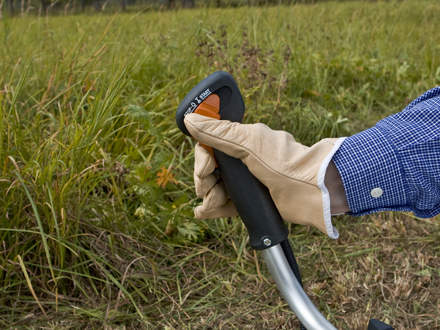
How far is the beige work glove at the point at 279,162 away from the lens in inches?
39.2

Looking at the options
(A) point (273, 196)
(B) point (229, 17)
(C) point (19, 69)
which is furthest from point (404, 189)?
(B) point (229, 17)

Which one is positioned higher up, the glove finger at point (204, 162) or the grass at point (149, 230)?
the glove finger at point (204, 162)

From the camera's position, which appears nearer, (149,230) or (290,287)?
(290,287)

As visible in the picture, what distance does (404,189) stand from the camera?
1081 mm

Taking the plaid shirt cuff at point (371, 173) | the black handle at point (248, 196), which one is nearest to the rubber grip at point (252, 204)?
the black handle at point (248, 196)

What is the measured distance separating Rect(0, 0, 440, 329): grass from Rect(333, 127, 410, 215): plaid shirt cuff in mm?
642

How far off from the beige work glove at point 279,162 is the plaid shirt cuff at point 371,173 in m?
0.05

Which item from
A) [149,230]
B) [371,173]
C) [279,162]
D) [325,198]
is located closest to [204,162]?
[279,162]

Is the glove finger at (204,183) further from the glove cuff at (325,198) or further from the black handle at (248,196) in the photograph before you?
the glove cuff at (325,198)

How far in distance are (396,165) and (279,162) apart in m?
0.29

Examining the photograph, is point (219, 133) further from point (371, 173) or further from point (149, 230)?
point (149, 230)

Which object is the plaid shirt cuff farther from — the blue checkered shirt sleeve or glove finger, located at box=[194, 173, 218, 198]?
glove finger, located at box=[194, 173, 218, 198]

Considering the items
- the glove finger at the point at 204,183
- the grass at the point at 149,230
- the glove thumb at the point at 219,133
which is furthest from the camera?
the grass at the point at 149,230

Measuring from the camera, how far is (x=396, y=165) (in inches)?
42.2
